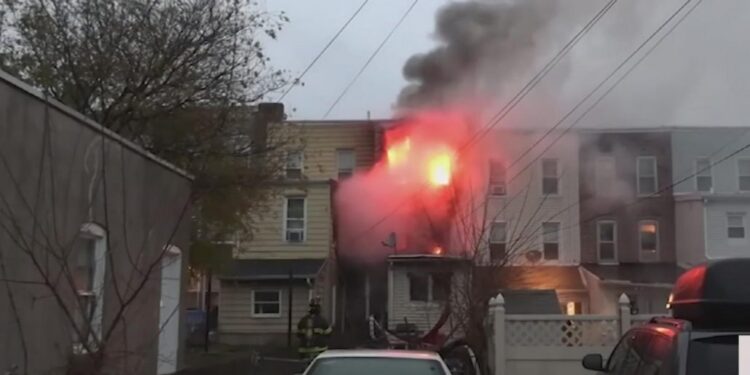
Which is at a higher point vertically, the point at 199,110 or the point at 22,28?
the point at 22,28

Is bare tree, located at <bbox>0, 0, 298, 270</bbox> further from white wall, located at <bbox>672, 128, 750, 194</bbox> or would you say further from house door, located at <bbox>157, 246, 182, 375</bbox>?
white wall, located at <bbox>672, 128, 750, 194</bbox>

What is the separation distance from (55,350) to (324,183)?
898 inches

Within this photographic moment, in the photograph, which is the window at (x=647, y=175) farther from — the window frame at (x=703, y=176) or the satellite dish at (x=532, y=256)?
the satellite dish at (x=532, y=256)

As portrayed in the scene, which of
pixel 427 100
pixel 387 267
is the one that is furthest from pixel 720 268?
pixel 387 267

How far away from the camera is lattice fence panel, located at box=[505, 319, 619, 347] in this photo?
14.0 metres

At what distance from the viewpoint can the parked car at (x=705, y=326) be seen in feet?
15.8

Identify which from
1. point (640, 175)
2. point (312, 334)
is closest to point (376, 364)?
point (312, 334)

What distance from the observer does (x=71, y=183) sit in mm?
9375

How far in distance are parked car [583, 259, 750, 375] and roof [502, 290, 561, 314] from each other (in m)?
12.9

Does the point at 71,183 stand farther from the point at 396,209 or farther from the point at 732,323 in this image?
the point at 396,209

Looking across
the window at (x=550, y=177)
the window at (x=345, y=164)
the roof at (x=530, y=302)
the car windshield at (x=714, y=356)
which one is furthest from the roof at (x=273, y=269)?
the car windshield at (x=714, y=356)

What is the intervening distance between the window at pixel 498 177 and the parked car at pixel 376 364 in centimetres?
2233

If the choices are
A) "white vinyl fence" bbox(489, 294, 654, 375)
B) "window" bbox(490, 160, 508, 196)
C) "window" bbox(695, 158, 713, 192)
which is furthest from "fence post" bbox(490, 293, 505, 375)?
"window" bbox(695, 158, 713, 192)

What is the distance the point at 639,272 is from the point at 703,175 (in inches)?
167
